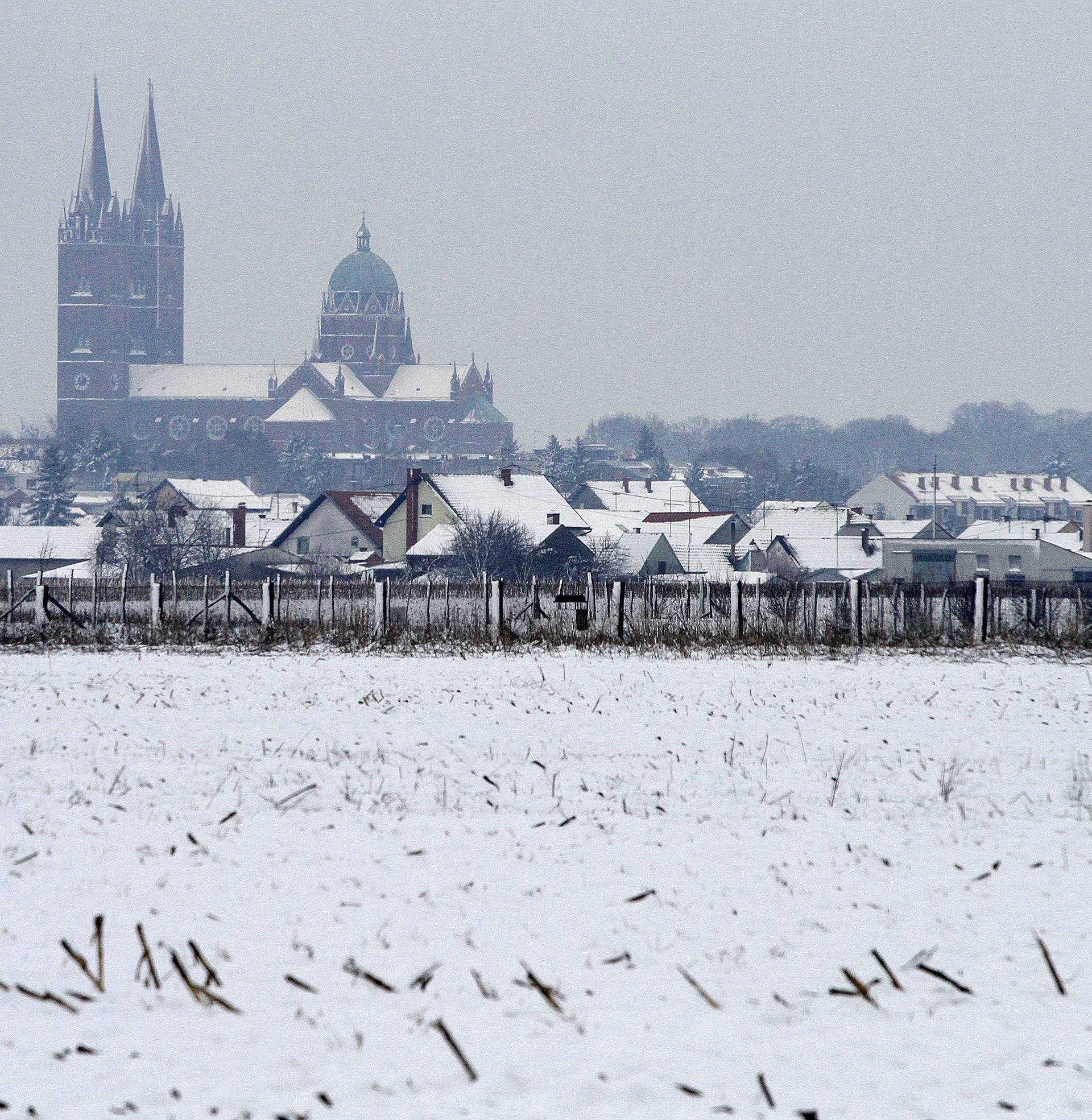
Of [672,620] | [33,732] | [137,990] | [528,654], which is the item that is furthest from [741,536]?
[137,990]

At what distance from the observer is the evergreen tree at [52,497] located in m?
115

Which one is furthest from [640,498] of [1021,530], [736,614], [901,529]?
[736,614]

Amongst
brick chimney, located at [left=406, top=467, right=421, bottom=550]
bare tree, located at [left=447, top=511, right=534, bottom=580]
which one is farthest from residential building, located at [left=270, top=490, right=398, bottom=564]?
bare tree, located at [left=447, top=511, right=534, bottom=580]

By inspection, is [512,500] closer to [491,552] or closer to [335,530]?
[491,552]

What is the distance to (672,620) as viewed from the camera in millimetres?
28484

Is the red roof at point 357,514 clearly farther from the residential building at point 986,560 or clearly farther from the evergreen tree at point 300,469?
the evergreen tree at point 300,469

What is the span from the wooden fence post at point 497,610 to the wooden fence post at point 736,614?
4.05 m

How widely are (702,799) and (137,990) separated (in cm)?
522

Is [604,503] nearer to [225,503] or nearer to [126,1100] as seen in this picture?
[225,503]

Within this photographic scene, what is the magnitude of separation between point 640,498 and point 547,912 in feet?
329

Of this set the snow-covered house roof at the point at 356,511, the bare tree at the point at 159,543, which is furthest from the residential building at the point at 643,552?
the bare tree at the point at 159,543

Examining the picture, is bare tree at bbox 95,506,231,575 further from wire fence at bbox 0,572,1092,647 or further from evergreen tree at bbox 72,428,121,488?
evergreen tree at bbox 72,428,121,488

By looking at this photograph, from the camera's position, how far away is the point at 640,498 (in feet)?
352

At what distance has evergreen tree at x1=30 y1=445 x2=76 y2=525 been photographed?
377 ft
